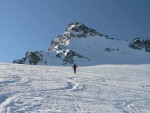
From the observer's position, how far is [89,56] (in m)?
150

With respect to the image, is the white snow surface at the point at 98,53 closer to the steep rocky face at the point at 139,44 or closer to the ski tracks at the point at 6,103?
the steep rocky face at the point at 139,44

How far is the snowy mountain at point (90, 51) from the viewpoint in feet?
471

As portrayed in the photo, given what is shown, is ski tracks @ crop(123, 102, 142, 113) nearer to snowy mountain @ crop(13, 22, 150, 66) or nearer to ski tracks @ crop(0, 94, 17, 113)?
ski tracks @ crop(0, 94, 17, 113)

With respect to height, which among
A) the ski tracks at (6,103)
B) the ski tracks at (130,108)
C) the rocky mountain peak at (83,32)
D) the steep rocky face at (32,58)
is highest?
the rocky mountain peak at (83,32)

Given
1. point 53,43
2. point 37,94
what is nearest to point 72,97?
point 37,94

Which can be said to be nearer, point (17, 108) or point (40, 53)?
point (17, 108)

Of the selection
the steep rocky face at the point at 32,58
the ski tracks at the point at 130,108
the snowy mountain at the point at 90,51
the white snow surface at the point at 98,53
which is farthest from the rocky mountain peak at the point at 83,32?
the ski tracks at the point at 130,108

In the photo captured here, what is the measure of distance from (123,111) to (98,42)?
6272 inches

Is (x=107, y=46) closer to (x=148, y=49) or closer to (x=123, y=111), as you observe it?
(x=148, y=49)

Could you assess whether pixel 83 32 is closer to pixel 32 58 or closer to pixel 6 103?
pixel 32 58

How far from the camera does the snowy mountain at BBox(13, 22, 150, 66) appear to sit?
143m

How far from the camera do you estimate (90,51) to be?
159 metres

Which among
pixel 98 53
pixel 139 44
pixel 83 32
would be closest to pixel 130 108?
pixel 98 53

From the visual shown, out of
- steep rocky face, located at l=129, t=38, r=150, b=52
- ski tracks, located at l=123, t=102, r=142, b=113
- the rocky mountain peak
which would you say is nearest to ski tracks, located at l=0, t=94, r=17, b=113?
ski tracks, located at l=123, t=102, r=142, b=113
